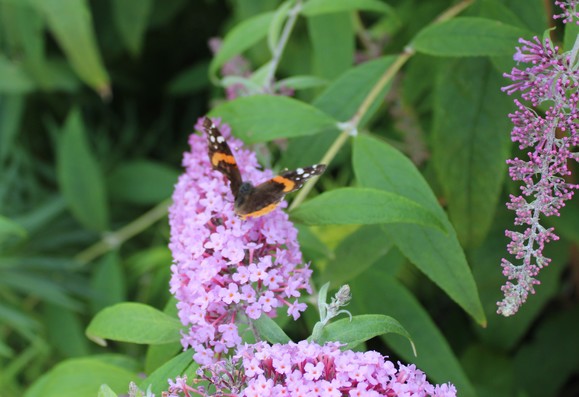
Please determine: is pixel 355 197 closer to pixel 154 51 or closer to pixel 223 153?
pixel 223 153

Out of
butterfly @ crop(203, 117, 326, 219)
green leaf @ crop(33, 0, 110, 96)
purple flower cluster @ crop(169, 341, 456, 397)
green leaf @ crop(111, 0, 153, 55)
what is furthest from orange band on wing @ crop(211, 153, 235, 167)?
green leaf @ crop(111, 0, 153, 55)

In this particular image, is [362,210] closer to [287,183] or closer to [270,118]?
[287,183]

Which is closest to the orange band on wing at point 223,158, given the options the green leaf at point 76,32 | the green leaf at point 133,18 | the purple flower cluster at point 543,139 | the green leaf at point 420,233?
the green leaf at point 420,233

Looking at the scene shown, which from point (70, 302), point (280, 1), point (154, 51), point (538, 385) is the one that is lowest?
point (538, 385)

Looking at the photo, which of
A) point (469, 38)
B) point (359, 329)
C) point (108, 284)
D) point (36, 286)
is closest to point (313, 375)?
point (359, 329)


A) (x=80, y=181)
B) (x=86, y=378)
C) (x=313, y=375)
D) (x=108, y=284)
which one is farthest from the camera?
(x=80, y=181)

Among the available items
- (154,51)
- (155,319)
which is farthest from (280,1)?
(155,319)
